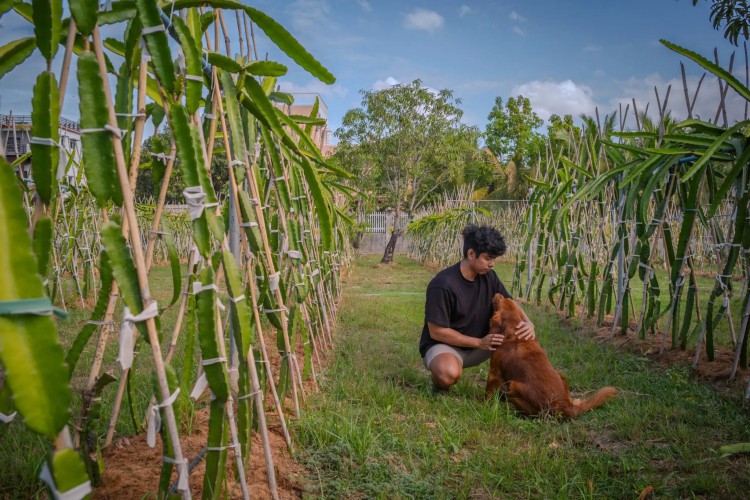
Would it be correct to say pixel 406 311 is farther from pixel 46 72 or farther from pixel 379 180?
pixel 379 180

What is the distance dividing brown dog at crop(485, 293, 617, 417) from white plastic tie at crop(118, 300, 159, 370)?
237 centimetres

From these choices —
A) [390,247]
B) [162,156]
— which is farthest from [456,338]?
[390,247]

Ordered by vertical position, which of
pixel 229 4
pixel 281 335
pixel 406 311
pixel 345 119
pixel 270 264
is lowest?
pixel 406 311

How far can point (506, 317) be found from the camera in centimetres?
339

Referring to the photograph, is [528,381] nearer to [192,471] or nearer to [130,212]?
[192,471]

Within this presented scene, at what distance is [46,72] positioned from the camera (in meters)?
1.06

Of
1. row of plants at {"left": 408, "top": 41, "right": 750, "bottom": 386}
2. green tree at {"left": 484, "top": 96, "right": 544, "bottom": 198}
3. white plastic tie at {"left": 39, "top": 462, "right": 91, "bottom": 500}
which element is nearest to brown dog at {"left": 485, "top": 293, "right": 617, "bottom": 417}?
row of plants at {"left": 408, "top": 41, "right": 750, "bottom": 386}

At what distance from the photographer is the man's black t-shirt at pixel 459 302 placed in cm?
357

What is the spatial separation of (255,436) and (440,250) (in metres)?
12.0

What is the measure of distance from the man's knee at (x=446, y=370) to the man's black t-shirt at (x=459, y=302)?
0.25 m

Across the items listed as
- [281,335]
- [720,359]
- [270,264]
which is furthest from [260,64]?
[720,359]

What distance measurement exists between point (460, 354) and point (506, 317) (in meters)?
0.52

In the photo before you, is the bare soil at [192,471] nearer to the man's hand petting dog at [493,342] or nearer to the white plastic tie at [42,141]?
the white plastic tie at [42,141]

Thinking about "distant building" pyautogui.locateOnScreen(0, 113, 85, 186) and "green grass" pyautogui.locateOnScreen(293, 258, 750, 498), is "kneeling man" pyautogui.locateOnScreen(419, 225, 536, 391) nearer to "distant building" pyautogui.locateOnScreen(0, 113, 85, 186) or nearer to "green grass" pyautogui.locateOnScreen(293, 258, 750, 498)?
"green grass" pyautogui.locateOnScreen(293, 258, 750, 498)
